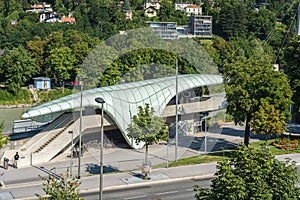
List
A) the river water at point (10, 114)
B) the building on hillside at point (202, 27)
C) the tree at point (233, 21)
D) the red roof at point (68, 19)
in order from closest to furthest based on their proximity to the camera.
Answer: the river water at point (10, 114), the red roof at point (68, 19), the tree at point (233, 21), the building on hillside at point (202, 27)

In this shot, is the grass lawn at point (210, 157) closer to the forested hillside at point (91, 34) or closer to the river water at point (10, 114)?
the forested hillside at point (91, 34)

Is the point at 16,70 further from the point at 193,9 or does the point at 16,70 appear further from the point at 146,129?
the point at 193,9

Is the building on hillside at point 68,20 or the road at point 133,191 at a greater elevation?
the building on hillside at point 68,20

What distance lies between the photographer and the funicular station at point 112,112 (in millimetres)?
27250

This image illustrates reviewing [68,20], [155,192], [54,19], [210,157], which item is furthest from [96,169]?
[54,19]

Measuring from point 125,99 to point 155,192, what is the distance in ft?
30.5

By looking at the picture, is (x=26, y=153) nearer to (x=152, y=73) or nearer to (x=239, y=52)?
(x=152, y=73)

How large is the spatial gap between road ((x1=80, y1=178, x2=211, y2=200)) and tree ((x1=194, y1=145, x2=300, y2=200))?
8.21 metres

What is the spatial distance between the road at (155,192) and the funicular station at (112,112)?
3745 mm

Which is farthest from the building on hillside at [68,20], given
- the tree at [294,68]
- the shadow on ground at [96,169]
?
the shadow on ground at [96,169]

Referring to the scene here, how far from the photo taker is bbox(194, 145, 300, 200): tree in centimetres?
1277

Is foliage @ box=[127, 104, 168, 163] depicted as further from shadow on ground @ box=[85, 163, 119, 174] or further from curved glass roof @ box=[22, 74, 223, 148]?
curved glass roof @ box=[22, 74, 223, 148]

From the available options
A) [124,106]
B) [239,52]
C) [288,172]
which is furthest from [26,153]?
[239,52]

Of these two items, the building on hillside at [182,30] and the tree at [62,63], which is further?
the building on hillside at [182,30]
